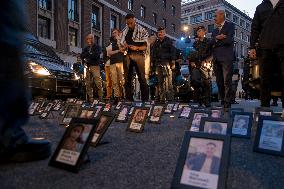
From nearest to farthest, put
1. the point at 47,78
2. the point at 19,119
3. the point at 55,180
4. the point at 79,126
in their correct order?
the point at 19,119 < the point at 55,180 < the point at 79,126 < the point at 47,78

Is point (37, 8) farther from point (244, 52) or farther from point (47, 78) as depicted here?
point (244, 52)

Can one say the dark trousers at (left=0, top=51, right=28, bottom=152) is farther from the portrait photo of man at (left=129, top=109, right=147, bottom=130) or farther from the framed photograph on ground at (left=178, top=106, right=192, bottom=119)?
the framed photograph on ground at (left=178, top=106, right=192, bottom=119)

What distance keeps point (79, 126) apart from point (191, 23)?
7151 centimetres

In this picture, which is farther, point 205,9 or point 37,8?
point 205,9

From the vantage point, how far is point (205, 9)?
67.7 metres

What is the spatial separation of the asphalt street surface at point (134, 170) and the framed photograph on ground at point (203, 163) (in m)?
0.22

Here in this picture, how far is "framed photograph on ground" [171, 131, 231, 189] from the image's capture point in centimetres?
152

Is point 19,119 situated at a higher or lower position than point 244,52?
lower

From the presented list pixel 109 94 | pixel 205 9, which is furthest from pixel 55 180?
pixel 205 9

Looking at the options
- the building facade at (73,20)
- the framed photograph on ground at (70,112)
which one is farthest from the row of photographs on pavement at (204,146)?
the building facade at (73,20)

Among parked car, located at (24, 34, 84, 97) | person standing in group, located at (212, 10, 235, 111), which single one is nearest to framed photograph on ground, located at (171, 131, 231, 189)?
person standing in group, located at (212, 10, 235, 111)

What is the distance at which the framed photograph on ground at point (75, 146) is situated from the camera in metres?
2.02

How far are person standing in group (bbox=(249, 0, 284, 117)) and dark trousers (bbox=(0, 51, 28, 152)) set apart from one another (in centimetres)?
377

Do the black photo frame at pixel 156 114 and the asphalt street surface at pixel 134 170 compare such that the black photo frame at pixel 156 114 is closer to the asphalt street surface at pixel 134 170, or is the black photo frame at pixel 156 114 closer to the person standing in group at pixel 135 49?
the asphalt street surface at pixel 134 170
